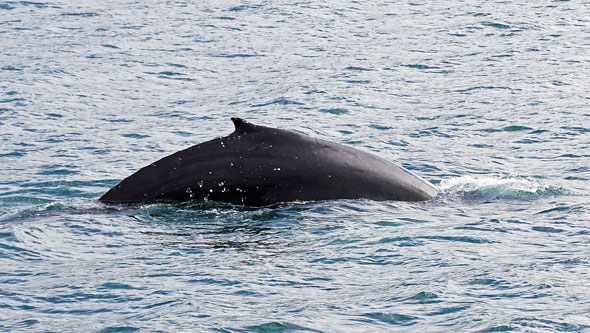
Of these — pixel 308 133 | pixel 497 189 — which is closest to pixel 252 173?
pixel 497 189

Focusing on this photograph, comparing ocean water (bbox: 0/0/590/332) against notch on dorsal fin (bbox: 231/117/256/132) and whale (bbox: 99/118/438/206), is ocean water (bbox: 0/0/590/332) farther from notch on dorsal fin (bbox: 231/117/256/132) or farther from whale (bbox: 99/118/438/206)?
notch on dorsal fin (bbox: 231/117/256/132)

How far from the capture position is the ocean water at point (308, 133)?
11.5 metres

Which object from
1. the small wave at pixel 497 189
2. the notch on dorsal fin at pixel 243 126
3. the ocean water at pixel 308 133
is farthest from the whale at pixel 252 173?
the small wave at pixel 497 189

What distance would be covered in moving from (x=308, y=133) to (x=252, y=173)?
8043mm

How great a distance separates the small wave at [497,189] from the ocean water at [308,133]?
0.05 meters

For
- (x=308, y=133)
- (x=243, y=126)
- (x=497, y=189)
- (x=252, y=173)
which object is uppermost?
(x=243, y=126)

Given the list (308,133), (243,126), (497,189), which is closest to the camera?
(243,126)

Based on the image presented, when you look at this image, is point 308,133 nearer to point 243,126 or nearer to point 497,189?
point 497,189

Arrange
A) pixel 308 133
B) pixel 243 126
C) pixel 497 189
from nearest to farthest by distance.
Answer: pixel 243 126 < pixel 497 189 < pixel 308 133

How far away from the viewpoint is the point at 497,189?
16.2 metres

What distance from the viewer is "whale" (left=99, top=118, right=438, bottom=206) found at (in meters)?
14.2

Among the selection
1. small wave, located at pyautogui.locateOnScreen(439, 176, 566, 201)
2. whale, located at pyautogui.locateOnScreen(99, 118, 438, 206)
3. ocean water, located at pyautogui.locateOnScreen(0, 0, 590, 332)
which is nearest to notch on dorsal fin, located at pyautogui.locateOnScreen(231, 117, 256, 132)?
whale, located at pyautogui.locateOnScreen(99, 118, 438, 206)

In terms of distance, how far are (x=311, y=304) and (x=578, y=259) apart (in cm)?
329

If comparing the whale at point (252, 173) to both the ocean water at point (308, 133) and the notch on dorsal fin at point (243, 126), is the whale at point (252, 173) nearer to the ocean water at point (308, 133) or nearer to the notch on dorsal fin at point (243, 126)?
the notch on dorsal fin at point (243, 126)
